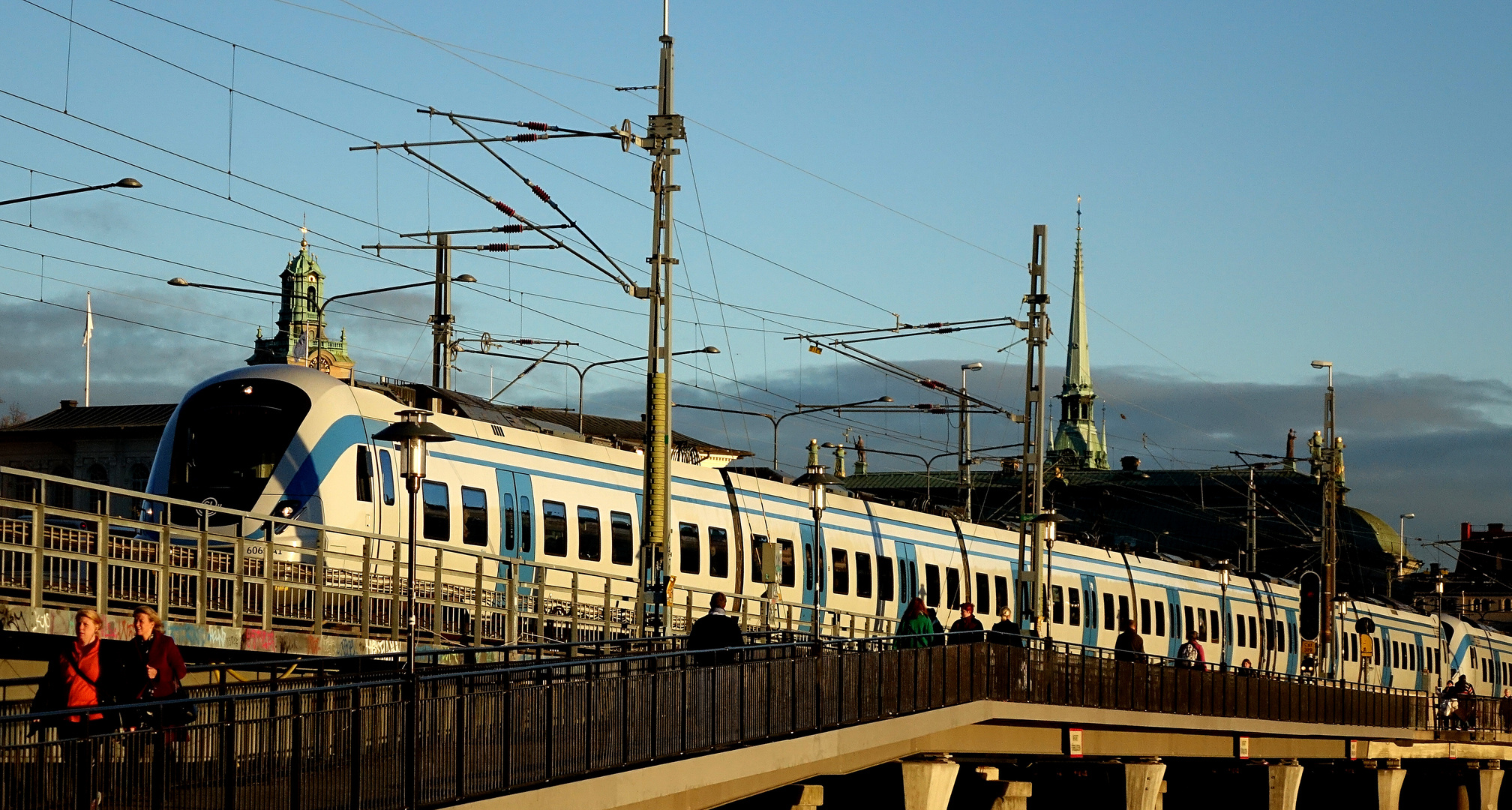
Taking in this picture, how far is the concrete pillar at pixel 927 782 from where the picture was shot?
95.8 feet

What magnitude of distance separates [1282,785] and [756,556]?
15.6 meters

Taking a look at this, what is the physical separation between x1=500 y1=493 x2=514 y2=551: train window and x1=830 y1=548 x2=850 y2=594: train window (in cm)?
1129

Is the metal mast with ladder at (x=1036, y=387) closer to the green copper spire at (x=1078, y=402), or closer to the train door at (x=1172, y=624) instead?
the train door at (x=1172, y=624)

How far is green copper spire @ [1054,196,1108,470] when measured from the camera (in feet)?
609

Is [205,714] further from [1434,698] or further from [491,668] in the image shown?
[1434,698]

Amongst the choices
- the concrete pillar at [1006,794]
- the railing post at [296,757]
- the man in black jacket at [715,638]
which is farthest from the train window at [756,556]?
the railing post at [296,757]

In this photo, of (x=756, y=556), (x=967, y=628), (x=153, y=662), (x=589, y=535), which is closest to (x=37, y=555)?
(x=153, y=662)

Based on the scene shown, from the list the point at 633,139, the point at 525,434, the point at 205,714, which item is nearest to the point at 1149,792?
the point at 525,434

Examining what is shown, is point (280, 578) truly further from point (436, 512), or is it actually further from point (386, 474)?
point (436, 512)

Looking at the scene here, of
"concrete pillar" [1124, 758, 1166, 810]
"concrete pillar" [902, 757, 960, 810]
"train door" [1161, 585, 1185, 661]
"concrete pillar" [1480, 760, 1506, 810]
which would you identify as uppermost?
"train door" [1161, 585, 1185, 661]

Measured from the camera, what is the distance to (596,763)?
1823cm

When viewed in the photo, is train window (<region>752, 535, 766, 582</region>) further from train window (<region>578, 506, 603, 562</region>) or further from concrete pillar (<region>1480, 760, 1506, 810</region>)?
concrete pillar (<region>1480, 760, 1506, 810</region>)

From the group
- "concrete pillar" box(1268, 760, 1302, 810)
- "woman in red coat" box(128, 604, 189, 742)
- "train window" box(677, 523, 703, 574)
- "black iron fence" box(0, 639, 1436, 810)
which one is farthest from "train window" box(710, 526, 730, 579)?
"woman in red coat" box(128, 604, 189, 742)

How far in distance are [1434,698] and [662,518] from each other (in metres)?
36.4
